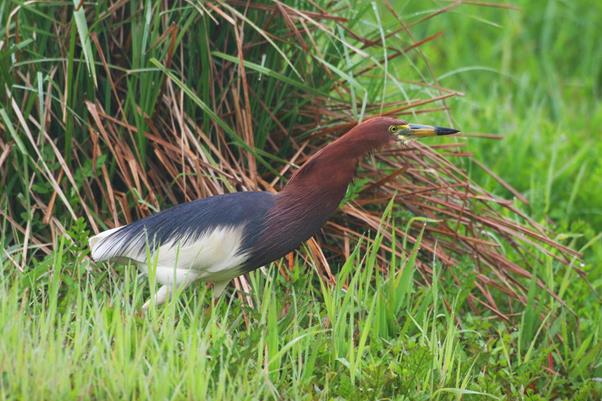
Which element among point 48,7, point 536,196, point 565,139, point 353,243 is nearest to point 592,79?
point 565,139

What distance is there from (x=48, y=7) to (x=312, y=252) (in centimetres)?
126

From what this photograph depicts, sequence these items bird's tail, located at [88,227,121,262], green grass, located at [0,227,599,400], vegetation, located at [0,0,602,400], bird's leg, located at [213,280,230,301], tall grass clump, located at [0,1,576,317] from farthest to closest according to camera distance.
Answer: tall grass clump, located at [0,1,576,317]
bird's leg, located at [213,280,230,301]
bird's tail, located at [88,227,121,262]
vegetation, located at [0,0,602,400]
green grass, located at [0,227,599,400]

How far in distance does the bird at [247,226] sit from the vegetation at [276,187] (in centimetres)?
9

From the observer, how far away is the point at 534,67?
24.5ft

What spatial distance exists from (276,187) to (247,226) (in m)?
0.87

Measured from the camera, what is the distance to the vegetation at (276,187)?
336 cm

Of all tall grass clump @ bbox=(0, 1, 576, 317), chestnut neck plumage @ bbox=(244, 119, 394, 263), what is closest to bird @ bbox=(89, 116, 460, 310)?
chestnut neck plumage @ bbox=(244, 119, 394, 263)

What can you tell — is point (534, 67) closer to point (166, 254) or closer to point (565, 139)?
point (565, 139)

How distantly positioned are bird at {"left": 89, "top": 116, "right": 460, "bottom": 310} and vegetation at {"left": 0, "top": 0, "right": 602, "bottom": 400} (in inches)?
3.7

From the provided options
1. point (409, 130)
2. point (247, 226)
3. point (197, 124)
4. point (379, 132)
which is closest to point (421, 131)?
point (409, 130)

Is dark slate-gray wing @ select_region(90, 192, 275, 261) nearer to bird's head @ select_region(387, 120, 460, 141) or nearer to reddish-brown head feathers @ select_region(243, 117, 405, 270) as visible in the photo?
reddish-brown head feathers @ select_region(243, 117, 405, 270)

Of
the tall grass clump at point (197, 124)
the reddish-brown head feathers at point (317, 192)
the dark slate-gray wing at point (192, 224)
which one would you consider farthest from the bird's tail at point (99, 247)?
the reddish-brown head feathers at point (317, 192)

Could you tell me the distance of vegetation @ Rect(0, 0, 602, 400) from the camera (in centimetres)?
336

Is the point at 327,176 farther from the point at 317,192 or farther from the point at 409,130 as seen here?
the point at 409,130
